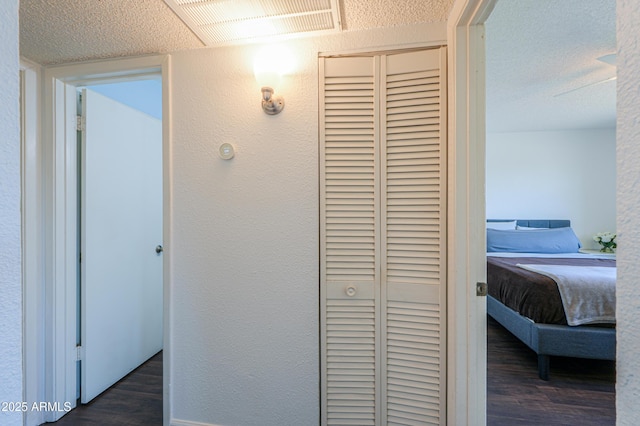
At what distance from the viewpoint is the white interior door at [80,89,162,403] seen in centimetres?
187

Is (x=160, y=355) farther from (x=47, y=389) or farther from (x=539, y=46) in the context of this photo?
(x=539, y=46)

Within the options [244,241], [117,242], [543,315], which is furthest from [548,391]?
[117,242]

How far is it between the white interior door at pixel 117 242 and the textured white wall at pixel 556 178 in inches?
178

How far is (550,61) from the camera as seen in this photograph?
2.31m

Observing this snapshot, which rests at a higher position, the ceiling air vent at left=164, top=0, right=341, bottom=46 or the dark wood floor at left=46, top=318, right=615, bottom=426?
the ceiling air vent at left=164, top=0, right=341, bottom=46

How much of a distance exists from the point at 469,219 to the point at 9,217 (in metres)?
1.40

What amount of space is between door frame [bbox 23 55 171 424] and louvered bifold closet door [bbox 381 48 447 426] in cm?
139

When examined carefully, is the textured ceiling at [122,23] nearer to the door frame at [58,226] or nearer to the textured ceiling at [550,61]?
the door frame at [58,226]

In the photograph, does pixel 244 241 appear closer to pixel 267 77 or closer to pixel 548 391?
pixel 267 77

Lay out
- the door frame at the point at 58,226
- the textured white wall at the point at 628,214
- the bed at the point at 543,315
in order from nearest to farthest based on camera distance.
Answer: the textured white wall at the point at 628,214, the door frame at the point at 58,226, the bed at the point at 543,315

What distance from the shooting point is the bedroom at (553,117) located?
72.4 inches

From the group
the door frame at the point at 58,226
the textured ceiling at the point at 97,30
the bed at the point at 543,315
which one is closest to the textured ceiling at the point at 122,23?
the textured ceiling at the point at 97,30

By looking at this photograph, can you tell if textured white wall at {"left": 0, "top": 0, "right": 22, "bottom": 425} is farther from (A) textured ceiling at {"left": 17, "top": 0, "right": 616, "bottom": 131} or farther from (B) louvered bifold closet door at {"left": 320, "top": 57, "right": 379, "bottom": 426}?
(B) louvered bifold closet door at {"left": 320, "top": 57, "right": 379, "bottom": 426}

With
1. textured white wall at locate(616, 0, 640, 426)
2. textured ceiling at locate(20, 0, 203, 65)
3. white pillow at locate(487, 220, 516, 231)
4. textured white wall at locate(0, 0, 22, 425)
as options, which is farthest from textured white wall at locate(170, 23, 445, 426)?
white pillow at locate(487, 220, 516, 231)
